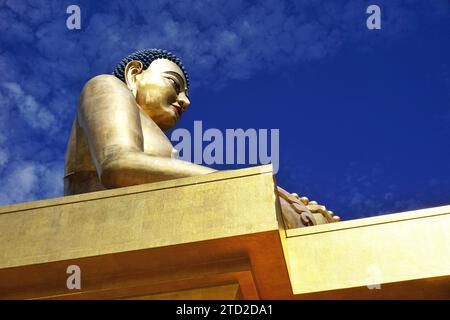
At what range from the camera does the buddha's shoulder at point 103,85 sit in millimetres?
6387

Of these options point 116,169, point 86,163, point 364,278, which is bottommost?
point 364,278

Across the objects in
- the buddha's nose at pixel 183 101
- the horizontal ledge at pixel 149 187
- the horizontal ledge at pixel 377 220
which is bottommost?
the horizontal ledge at pixel 377 220

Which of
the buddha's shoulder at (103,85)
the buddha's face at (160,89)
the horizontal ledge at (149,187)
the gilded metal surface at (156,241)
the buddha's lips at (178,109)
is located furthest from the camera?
the buddha's lips at (178,109)

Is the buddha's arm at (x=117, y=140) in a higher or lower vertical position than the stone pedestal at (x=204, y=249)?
higher

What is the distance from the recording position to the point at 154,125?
6.55m

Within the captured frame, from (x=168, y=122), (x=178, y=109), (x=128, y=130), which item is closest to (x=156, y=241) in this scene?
(x=128, y=130)

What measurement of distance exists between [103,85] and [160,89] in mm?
814

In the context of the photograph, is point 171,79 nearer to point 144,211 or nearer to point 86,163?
point 86,163

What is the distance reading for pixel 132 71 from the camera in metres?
7.36

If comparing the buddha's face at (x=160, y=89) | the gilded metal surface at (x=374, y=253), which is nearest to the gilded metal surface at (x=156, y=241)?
the gilded metal surface at (x=374, y=253)

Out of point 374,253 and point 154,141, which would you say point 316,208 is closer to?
point 154,141

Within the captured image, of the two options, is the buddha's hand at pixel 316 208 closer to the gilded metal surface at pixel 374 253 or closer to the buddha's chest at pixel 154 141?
the buddha's chest at pixel 154 141

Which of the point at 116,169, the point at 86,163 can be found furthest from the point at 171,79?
the point at 116,169
